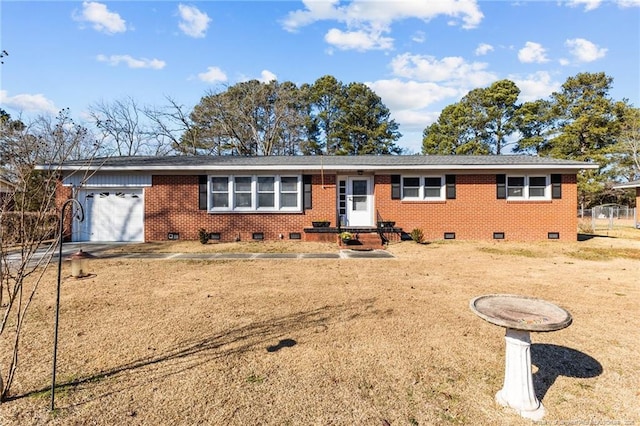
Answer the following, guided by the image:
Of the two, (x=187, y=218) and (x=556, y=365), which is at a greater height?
(x=187, y=218)

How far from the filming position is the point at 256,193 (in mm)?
12656

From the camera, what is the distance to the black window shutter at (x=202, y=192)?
41.1ft

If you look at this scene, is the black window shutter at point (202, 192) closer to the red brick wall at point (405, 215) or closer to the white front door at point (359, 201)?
the red brick wall at point (405, 215)

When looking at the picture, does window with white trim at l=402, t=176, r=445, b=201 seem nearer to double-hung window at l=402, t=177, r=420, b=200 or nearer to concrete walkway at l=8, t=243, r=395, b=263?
double-hung window at l=402, t=177, r=420, b=200

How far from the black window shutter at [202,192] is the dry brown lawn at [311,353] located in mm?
6096

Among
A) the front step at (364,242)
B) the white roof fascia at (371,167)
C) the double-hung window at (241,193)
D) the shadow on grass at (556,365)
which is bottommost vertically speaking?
the shadow on grass at (556,365)

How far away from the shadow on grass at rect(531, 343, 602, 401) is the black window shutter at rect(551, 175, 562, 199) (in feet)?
37.3

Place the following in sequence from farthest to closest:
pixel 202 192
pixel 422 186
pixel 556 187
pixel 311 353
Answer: pixel 422 186 → pixel 556 187 → pixel 202 192 → pixel 311 353

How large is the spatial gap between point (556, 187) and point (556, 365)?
1196 cm

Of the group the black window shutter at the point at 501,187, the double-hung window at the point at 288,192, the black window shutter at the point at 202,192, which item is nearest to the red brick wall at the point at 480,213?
the black window shutter at the point at 501,187

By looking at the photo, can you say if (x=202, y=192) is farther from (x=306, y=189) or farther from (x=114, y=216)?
(x=306, y=189)

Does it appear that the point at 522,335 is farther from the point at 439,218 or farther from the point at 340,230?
the point at 439,218

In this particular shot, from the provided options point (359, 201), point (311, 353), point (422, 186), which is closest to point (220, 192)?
point (359, 201)

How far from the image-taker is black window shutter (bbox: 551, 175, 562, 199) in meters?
12.6
